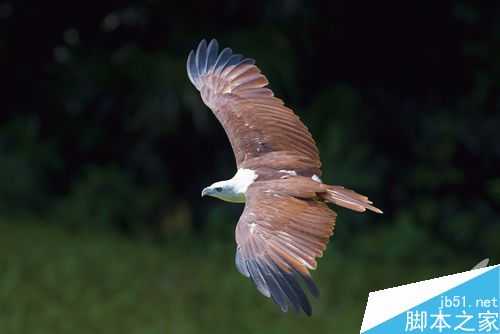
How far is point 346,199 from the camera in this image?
12.2 feet

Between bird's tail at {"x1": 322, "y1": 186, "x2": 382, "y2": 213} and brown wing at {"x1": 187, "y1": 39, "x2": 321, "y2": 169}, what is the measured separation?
35 centimetres

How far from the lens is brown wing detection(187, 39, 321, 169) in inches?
167

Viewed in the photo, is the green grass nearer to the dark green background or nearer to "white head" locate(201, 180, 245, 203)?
the dark green background

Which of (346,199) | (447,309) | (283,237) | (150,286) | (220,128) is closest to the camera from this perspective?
(447,309)

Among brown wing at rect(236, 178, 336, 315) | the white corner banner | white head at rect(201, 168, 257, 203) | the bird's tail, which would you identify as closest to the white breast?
white head at rect(201, 168, 257, 203)

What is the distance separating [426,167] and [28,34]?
2.88 meters

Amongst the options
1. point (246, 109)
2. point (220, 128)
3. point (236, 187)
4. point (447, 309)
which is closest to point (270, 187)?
point (236, 187)

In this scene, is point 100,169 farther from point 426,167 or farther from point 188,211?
point 426,167

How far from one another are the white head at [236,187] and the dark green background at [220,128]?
3695mm

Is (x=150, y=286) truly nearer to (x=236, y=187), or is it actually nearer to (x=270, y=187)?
(x=236, y=187)

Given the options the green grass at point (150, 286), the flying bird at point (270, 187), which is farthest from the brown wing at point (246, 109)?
the green grass at point (150, 286)

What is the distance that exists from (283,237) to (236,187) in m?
0.49

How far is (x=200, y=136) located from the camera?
8.35m

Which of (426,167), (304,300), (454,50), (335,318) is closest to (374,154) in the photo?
(426,167)
